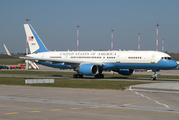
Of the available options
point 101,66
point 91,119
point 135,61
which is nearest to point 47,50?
point 101,66

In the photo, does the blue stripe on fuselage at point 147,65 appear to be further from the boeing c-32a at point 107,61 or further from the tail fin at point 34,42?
the tail fin at point 34,42

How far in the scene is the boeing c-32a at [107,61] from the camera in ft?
153

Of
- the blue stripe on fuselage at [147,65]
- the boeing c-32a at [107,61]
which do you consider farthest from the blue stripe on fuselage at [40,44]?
the blue stripe on fuselage at [147,65]

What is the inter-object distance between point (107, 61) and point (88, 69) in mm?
4191

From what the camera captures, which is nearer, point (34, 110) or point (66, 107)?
point (34, 110)

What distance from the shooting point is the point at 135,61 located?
4816cm

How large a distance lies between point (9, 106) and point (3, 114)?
2.90m

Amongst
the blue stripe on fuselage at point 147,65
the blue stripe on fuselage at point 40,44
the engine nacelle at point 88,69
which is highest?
the blue stripe on fuselage at point 40,44

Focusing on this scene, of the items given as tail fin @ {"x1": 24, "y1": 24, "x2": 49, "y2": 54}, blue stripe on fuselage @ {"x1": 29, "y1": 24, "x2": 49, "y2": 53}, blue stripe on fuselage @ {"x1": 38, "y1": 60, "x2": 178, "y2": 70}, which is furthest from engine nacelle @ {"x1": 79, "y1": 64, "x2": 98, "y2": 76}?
tail fin @ {"x1": 24, "y1": 24, "x2": 49, "y2": 54}

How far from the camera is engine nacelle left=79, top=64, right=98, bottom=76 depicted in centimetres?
4959

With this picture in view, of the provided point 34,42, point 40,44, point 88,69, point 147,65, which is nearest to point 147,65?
point 147,65

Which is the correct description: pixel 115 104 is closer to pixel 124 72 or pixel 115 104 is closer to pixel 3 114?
pixel 3 114

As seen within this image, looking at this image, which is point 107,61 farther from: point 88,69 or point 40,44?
point 40,44

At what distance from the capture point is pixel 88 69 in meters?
49.7
